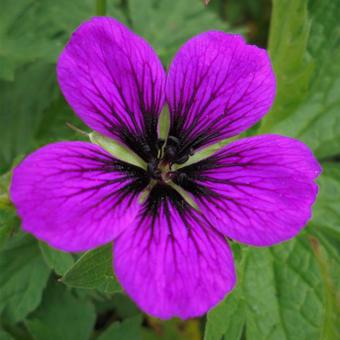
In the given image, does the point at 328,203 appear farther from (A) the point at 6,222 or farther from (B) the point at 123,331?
(A) the point at 6,222

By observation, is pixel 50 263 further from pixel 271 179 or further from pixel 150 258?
pixel 271 179

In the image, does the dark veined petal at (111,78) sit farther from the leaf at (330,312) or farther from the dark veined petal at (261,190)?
the leaf at (330,312)

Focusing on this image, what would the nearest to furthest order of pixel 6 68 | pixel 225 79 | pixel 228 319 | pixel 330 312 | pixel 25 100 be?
pixel 225 79 → pixel 330 312 → pixel 228 319 → pixel 6 68 → pixel 25 100

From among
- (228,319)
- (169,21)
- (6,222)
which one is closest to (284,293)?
(228,319)

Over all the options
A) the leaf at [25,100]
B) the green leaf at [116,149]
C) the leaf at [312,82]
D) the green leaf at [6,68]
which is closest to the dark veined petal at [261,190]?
the green leaf at [116,149]

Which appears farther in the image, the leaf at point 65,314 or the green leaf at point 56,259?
the leaf at point 65,314

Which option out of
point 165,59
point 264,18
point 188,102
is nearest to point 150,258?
point 188,102
